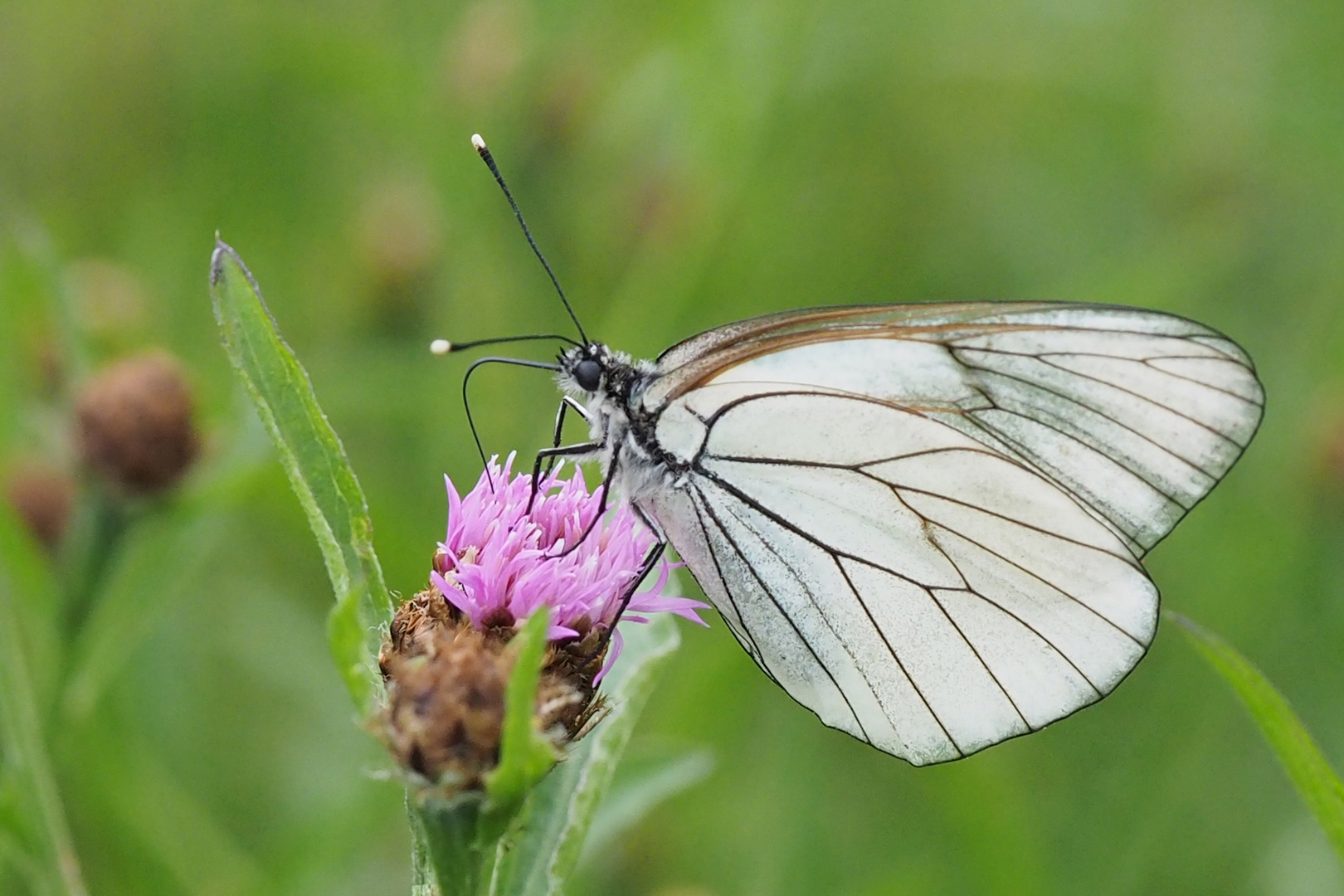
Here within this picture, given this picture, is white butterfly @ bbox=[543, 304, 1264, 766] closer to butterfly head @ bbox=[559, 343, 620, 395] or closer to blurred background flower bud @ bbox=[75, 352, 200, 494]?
butterfly head @ bbox=[559, 343, 620, 395]

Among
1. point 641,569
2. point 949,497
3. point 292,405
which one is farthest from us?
point 949,497

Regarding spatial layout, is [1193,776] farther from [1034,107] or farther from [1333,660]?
[1034,107]

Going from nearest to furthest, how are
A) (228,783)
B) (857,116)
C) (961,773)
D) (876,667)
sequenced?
(876,667) < (961,773) < (228,783) < (857,116)

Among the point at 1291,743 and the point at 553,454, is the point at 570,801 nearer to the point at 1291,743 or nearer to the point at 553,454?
the point at 553,454

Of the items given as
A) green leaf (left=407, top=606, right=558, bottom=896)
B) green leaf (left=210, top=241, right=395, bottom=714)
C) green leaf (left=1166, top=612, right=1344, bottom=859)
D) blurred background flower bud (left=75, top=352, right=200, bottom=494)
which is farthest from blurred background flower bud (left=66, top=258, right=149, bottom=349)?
green leaf (left=1166, top=612, right=1344, bottom=859)

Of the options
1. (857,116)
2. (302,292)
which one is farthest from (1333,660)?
(302,292)

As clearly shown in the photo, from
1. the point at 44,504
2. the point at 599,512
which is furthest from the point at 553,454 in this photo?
the point at 44,504
